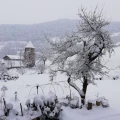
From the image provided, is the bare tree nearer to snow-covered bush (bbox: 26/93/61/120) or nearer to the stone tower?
snow-covered bush (bbox: 26/93/61/120)

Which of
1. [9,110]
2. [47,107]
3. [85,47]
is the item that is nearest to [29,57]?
[85,47]

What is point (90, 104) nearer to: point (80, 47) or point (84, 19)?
point (80, 47)

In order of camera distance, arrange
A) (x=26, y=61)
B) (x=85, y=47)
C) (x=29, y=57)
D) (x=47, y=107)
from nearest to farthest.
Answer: (x=47, y=107) < (x=85, y=47) < (x=26, y=61) < (x=29, y=57)

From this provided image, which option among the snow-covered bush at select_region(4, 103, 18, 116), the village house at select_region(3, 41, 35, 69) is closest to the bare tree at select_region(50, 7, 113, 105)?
the snow-covered bush at select_region(4, 103, 18, 116)

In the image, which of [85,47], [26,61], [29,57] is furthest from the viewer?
[29,57]

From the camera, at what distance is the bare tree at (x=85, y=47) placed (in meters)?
8.84

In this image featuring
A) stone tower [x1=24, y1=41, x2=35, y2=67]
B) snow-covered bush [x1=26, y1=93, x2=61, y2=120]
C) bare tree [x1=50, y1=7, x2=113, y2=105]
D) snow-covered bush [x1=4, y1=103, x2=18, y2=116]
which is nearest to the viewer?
snow-covered bush [x1=26, y1=93, x2=61, y2=120]

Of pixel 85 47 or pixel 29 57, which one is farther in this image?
pixel 29 57

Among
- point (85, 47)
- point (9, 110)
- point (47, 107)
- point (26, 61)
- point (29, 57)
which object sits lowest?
point (9, 110)

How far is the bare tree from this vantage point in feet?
29.0

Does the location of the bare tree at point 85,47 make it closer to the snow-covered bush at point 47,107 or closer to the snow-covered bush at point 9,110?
the snow-covered bush at point 47,107

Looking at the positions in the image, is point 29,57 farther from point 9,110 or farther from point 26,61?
point 9,110

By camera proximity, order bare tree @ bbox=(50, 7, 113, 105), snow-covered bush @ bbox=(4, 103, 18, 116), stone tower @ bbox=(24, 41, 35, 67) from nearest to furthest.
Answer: snow-covered bush @ bbox=(4, 103, 18, 116) → bare tree @ bbox=(50, 7, 113, 105) → stone tower @ bbox=(24, 41, 35, 67)

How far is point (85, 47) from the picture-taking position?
9312mm
